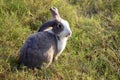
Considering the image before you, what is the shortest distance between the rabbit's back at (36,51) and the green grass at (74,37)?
0.11 metres

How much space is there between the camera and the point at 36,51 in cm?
498

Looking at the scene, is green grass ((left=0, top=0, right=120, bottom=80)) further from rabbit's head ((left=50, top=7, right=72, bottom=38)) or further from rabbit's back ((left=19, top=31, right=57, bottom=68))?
rabbit's head ((left=50, top=7, right=72, bottom=38))

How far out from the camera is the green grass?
202 inches

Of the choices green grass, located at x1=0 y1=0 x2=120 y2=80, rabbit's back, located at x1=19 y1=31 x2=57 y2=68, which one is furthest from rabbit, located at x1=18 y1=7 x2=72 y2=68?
green grass, located at x1=0 y1=0 x2=120 y2=80

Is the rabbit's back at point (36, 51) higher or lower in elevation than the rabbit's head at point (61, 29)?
lower

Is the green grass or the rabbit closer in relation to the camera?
the rabbit

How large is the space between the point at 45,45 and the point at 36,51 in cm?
15

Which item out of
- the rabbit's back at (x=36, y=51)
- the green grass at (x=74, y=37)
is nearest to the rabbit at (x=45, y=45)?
the rabbit's back at (x=36, y=51)

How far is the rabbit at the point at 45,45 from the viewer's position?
4.98 meters

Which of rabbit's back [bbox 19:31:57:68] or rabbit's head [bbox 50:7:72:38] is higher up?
rabbit's head [bbox 50:7:72:38]

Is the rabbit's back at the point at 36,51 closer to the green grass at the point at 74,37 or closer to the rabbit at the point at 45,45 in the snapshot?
the rabbit at the point at 45,45

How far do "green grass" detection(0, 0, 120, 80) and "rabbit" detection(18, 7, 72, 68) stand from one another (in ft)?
0.40

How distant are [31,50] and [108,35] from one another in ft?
5.17

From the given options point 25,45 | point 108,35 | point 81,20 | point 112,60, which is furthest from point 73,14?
point 25,45
